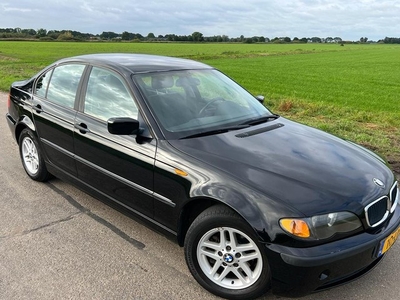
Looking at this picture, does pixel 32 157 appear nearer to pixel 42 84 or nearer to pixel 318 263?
pixel 42 84

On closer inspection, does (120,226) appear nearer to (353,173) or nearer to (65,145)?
(65,145)

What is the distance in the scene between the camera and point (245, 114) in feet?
12.1

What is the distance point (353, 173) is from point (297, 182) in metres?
0.53

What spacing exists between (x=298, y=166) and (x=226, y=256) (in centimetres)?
80

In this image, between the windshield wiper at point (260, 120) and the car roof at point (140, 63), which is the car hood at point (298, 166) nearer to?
the windshield wiper at point (260, 120)

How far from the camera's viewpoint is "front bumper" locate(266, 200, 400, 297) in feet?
7.48

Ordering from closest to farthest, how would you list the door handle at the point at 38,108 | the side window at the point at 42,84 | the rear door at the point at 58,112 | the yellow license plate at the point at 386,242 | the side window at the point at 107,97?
the yellow license plate at the point at 386,242 → the side window at the point at 107,97 → the rear door at the point at 58,112 → the door handle at the point at 38,108 → the side window at the point at 42,84

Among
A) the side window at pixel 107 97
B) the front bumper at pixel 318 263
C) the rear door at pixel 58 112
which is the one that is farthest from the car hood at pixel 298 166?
the rear door at pixel 58 112

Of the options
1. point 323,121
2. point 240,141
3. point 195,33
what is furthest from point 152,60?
point 195,33

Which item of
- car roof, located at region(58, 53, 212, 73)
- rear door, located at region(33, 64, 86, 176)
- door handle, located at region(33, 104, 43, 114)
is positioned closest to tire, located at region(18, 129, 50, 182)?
rear door, located at region(33, 64, 86, 176)

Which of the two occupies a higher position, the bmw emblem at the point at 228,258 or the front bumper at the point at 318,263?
the front bumper at the point at 318,263

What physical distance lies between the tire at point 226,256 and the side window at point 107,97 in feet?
3.73

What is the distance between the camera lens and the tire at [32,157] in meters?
4.56

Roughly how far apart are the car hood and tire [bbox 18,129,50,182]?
231cm
